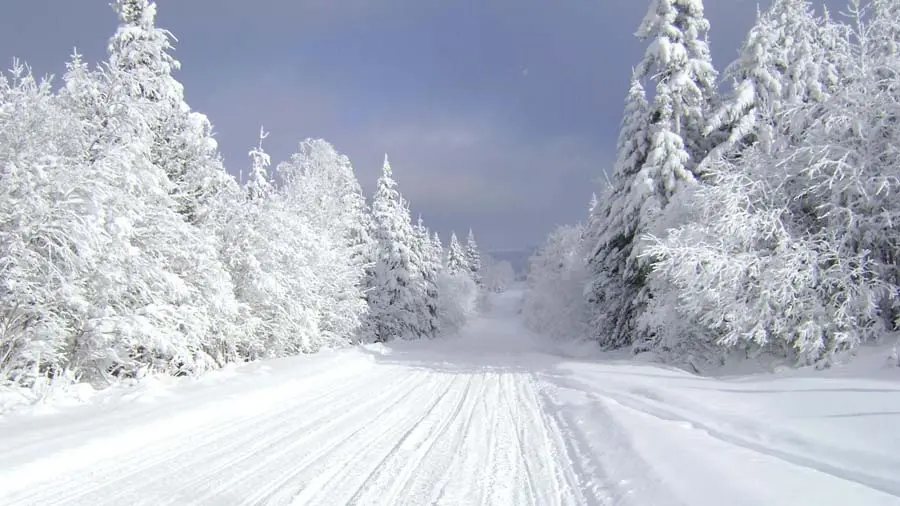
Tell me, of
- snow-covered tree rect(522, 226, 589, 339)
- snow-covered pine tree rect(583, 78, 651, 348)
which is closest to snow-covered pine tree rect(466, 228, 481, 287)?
snow-covered tree rect(522, 226, 589, 339)

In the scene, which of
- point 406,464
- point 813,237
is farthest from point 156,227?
point 813,237

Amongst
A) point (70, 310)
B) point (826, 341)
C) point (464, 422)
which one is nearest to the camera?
point (464, 422)

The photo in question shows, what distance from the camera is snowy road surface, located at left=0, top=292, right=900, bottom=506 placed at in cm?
482

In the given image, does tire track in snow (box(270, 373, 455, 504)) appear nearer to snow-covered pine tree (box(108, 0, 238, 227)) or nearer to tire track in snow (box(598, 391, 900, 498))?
tire track in snow (box(598, 391, 900, 498))

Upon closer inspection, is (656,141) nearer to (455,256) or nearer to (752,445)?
(752,445)

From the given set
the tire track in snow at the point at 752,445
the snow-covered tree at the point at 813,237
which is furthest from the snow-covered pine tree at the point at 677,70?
the tire track in snow at the point at 752,445

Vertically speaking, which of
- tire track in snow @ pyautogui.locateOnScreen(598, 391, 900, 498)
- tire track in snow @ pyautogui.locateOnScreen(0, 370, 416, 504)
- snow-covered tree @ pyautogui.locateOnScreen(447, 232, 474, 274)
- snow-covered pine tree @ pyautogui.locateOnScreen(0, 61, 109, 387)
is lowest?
tire track in snow @ pyautogui.locateOnScreen(0, 370, 416, 504)

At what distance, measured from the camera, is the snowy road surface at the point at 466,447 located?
4816mm

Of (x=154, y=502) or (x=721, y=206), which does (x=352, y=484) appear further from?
(x=721, y=206)

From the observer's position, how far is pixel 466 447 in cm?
671

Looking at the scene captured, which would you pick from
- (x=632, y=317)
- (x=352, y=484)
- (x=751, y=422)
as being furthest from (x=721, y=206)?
(x=352, y=484)

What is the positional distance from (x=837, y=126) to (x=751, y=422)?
29.2 feet

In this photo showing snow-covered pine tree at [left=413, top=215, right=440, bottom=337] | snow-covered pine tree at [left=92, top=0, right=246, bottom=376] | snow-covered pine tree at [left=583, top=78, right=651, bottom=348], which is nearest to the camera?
snow-covered pine tree at [left=92, top=0, right=246, bottom=376]

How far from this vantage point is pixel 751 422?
23.7 ft
